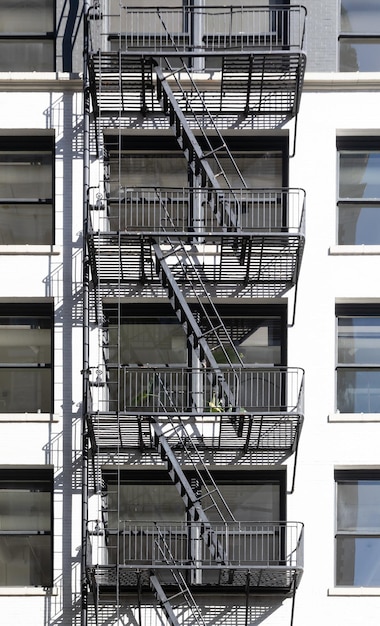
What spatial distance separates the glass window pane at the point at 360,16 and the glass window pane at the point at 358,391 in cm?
657

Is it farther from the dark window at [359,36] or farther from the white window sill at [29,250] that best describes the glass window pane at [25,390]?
the dark window at [359,36]

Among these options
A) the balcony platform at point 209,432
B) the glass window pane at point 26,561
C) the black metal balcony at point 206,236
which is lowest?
the glass window pane at point 26,561

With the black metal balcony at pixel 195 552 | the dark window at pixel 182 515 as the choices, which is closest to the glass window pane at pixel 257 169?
the dark window at pixel 182 515

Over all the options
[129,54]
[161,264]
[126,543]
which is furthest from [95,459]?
[129,54]

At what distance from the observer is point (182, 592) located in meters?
19.0

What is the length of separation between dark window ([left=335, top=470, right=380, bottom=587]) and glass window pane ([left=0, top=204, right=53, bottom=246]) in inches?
277

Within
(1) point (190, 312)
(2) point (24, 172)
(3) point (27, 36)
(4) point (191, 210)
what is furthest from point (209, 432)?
(3) point (27, 36)

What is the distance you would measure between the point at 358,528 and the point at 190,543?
3.04 metres

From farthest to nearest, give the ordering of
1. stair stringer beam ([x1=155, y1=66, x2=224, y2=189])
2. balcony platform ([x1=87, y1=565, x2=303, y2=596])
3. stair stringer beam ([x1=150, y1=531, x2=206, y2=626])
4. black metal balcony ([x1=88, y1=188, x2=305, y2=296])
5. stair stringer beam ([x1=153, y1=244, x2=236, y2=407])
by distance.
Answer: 1. stair stringer beam ([x1=155, y1=66, x2=224, y2=189])
2. black metal balcony ([x1=88, y1=188, x2=305, y2=296])
3. stair stringer beam ([x1=153, y1=244, x2=236, y2=407])
4. stair stringer beam ([x1=150, y1=531, x2=206, y2=626])
5. balcony platform ([x1=87, y1=565, x2=303, y2=596])

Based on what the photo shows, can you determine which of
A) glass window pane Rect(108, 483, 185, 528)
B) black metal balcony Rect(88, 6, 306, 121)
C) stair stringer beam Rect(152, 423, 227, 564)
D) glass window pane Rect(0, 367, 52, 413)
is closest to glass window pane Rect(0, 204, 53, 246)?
black metal balcony Rect(88, 6, 306, 121)

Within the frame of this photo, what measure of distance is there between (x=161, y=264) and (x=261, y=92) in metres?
3.67

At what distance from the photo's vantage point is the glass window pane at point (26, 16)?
851 inches

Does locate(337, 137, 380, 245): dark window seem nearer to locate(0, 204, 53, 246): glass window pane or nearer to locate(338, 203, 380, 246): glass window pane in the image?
locate(338, 203, 380, 246): glass window pane

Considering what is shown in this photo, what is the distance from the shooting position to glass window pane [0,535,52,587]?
20.1 meters
